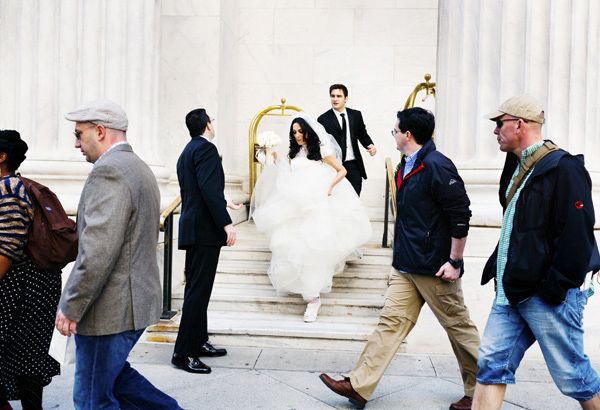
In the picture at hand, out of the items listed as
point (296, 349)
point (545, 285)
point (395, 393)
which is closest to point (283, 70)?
point (296, 349)

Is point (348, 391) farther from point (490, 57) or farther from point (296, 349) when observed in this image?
point (490, 57)

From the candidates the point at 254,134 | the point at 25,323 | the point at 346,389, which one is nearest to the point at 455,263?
the point at 346,389

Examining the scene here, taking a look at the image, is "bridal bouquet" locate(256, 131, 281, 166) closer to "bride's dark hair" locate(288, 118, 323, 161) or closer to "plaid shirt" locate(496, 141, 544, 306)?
"bride's dark hair" locate(288, 118, 323, 161)

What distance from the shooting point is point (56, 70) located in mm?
6289

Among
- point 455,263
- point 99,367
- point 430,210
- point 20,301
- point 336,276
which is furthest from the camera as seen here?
point 336,276

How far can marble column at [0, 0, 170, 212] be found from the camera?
6223mm

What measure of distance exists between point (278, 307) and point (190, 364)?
1.50 meters

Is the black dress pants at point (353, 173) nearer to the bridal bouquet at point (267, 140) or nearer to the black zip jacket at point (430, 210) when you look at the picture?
the bridal bouquet at point (267, 140)

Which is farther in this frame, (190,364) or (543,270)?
(190,364)

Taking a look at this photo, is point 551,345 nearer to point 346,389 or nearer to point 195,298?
point 346,389

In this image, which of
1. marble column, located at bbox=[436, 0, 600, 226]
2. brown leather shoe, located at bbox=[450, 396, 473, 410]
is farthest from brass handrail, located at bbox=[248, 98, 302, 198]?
brown leather shoe, located at bbox=[450, 396, 473, 410]

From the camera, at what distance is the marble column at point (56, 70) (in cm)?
622

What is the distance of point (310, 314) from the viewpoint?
5789 millimetres

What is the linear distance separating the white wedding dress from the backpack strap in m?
2.92
